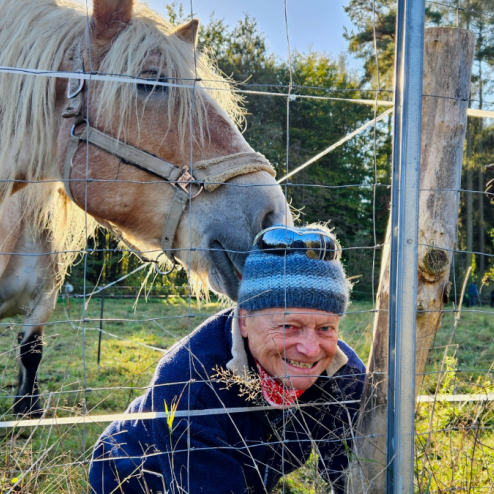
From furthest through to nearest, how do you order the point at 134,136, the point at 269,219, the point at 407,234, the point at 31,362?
1. the point at 31,362
2. the point at 134,136
3. the point at 269,219
4. the point at 407,234

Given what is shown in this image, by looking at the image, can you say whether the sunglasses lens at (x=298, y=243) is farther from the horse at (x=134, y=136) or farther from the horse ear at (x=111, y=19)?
the horse ear at (x=111, y=19)

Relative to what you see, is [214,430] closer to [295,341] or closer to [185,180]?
[295,341]

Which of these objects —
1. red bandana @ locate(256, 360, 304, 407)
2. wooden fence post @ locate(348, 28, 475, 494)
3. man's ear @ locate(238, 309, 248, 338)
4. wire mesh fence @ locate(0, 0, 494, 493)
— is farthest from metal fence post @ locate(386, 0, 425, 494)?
man's ear @ locate(238, 309, 248, 338)

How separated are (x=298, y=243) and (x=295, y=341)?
32 centimetres

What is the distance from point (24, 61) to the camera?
212cm

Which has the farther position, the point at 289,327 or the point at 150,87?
the point at 150,87

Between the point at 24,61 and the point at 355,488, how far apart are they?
203cm

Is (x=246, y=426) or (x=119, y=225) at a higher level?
(x=119, y=225)

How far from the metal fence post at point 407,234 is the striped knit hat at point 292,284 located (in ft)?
0.79

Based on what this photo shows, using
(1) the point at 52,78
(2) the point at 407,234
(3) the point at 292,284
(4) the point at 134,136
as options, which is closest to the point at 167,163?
(4) the point at 134,136

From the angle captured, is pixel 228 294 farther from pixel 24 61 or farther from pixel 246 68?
pixel 246 68

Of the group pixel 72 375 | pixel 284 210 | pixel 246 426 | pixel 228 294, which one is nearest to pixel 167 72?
pixel 284 210

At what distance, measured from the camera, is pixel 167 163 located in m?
2.02

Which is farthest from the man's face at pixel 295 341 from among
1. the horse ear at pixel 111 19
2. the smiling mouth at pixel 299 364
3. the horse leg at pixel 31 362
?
the horse leg at pixel 31 362
